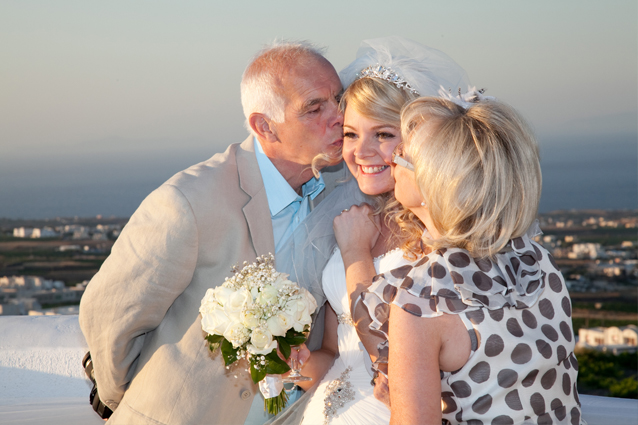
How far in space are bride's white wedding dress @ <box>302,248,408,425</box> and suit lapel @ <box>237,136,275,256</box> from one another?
14.9 inches

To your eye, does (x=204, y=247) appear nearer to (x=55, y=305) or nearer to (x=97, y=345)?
(x=97, y=345)

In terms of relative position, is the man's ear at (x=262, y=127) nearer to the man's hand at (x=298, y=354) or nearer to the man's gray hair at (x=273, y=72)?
the man's gray hair at (x=273, y=72)

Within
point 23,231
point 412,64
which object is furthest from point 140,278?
point 23,231

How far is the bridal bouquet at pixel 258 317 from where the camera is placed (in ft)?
6.47

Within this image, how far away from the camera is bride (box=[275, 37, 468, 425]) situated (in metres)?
2.42

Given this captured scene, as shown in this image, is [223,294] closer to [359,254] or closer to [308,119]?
[359,254]

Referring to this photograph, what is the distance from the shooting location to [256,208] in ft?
9.17

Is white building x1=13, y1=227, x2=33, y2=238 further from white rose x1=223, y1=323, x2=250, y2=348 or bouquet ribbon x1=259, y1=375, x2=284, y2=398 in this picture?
white rose x1=223, y1=323, x2=250, y2=348

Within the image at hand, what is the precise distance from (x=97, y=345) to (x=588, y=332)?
9471 millimetres

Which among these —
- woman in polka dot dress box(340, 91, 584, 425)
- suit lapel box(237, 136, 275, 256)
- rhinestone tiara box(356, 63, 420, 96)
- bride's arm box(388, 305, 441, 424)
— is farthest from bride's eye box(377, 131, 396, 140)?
bride's arm box(388, 305, 441, 424)

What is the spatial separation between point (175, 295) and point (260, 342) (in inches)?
35.1

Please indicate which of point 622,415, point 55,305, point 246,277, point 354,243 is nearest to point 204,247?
point 246,277

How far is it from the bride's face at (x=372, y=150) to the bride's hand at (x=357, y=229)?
0.13m

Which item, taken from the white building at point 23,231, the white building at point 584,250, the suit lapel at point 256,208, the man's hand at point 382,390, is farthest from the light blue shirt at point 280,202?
the white building at point 584,250
